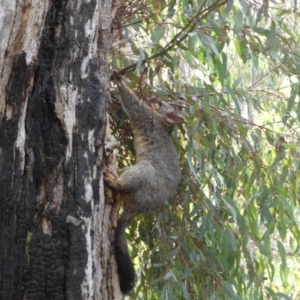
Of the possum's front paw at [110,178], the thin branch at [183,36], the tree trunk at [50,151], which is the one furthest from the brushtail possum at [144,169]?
the tree trunk at [50,151]

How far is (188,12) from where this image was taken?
3195 millimetres

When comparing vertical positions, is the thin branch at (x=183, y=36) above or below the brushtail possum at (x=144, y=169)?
above

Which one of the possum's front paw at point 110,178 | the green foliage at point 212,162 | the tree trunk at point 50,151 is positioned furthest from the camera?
the green foliage at point 212,162

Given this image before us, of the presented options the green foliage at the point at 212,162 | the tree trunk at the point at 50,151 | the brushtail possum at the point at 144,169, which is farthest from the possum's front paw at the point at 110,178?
the green foliage at the point at 212,162

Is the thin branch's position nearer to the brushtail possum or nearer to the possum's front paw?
the brushtail possum

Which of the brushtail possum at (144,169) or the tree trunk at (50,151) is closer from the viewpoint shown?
the tree trunk at (50,151)

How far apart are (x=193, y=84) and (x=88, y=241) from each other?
1.68m

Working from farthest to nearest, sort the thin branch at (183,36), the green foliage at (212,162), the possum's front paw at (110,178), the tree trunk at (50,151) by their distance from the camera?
the green foliage at (212,162), the thin branch at (183,36), the possum's front paw at (110,178), the tree trunk at (50,151)

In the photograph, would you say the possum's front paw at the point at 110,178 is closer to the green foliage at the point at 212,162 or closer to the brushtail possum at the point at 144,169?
the brushtail possum at the point at 144,169

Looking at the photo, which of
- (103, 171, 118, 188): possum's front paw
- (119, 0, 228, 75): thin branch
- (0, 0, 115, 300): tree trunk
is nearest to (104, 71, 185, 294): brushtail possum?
(103, 171, 118, 188): possum's front paw

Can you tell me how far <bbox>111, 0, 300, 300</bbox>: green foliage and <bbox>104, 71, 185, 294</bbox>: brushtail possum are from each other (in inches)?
3.3

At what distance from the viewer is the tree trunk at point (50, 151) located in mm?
1924

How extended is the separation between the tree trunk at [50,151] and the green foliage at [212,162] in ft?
2.99

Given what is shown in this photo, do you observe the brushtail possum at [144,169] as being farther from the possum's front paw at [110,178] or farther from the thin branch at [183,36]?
the thin branch at [183,36]
